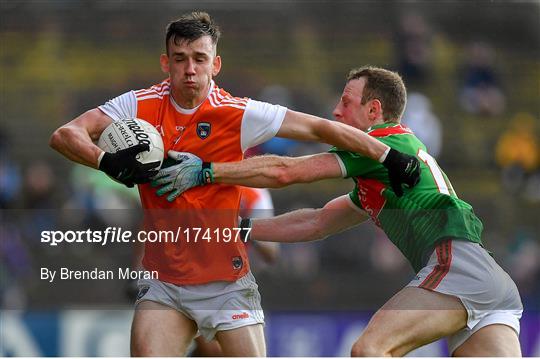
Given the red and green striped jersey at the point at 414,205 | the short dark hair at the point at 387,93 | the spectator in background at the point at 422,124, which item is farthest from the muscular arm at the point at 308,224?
the spectator in background at the point at 422,124

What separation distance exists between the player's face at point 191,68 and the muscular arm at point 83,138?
0.44m

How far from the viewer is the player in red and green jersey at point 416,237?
5.98m

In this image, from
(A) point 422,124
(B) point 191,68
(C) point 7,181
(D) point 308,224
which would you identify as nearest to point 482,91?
(A) point 422,124

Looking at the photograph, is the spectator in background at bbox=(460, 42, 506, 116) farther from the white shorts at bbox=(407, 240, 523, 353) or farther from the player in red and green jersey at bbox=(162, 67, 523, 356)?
the white shorts at bbox=(407, 240, 523, 353)

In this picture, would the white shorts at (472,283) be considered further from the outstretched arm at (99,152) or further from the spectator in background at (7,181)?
the spectator in background at (7,181)

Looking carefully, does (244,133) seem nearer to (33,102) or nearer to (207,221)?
(207,221)

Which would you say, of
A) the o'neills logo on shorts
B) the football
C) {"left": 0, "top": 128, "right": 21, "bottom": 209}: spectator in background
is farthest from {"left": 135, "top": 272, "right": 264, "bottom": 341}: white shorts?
{"left": 0, "top": 128, "right": 21, "bottom": 209}: spectator in background

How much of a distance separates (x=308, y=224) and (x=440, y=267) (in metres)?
1.12

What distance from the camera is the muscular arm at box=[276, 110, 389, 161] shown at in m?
6.22

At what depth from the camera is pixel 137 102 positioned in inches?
249

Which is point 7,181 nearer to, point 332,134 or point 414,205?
point 332,134

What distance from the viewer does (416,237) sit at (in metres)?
6.29

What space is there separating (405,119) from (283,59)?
5.70 m

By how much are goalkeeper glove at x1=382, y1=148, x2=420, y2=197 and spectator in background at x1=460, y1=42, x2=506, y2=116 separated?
12795 millimetres
